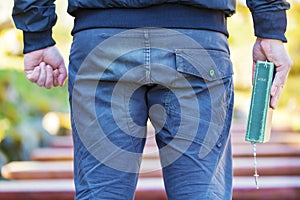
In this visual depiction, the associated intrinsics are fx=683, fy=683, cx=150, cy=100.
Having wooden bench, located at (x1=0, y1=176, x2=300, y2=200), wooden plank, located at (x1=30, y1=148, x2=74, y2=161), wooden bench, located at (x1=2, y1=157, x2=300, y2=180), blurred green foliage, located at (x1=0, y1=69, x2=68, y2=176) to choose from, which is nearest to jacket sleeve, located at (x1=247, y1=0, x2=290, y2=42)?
wooden bench, located at (x1=0, y1=176, x2=300, y2=200)

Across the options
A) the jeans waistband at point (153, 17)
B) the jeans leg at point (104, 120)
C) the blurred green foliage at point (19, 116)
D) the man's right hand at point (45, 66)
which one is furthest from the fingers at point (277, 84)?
the blurred green foliage at point (19, 116)

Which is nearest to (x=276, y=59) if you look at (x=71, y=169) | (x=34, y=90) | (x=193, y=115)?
(x=193, y=115)

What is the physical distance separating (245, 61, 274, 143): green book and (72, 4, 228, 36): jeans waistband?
0.22m

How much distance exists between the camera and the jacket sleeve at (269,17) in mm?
1820

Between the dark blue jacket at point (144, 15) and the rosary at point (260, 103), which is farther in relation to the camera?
the rosary at point (260, 103)

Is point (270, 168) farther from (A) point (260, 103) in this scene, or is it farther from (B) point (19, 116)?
(A) point (260, 103)

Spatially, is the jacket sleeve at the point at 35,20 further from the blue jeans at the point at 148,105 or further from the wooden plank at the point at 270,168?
the wooden plank at the point at 270,168

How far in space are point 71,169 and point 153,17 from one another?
2562mm

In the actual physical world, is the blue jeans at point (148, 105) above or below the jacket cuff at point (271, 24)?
below

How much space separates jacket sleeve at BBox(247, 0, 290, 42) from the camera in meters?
1.82

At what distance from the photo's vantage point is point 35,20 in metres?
1.84

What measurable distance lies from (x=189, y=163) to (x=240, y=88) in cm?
642

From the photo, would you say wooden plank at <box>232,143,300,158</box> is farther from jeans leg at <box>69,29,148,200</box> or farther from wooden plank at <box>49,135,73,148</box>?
jeans leg at <box>69,29,148,200</box>

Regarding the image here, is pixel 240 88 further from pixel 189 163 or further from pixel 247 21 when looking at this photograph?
pixel 189 163
